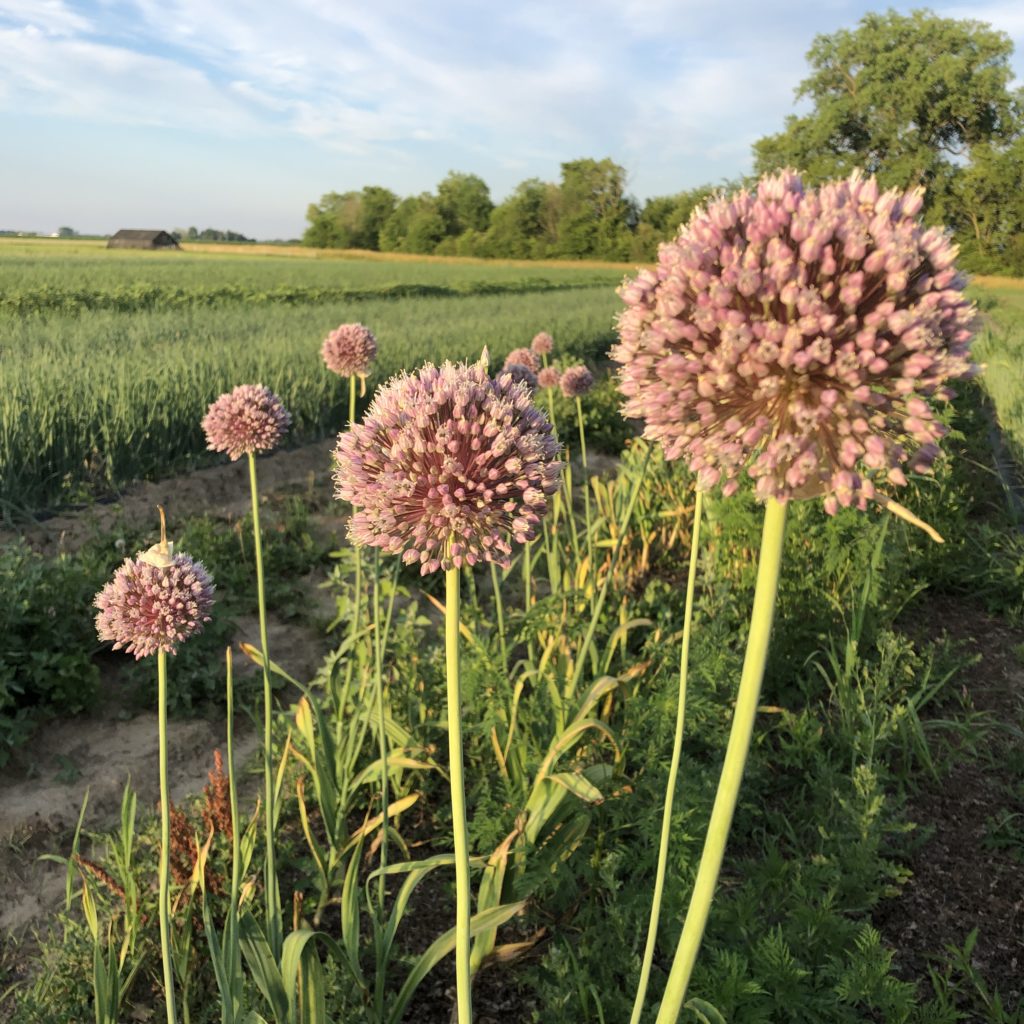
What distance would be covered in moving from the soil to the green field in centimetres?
560

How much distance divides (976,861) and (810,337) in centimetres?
264

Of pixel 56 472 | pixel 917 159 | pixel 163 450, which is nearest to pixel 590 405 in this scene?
pixel 163 450

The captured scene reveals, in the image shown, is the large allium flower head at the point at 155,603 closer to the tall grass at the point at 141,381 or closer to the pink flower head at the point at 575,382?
the pink flower head at the point at 575,382

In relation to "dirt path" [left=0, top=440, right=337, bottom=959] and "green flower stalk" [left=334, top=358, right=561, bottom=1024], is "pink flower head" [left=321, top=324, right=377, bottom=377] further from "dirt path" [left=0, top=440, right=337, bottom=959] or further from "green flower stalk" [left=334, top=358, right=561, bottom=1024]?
"green flower stalk" [left=334, top=358, right=561, bottom=1024]

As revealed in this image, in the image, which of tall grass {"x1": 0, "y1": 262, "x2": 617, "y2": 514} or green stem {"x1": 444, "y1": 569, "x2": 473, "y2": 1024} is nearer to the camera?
green stem {"x1": 444, "y1": 569, "x2": 473, "y2": 1024}

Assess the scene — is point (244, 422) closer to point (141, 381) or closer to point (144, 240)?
point (141, 381)

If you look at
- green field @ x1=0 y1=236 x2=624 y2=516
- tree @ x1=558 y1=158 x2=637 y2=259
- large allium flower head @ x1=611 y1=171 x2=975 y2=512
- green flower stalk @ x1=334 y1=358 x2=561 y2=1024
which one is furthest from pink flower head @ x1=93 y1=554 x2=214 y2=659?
tree @ x1=558 y1=158 x2=637 y2=259

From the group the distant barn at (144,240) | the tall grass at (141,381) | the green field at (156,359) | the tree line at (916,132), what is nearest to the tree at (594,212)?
the tree line at (916,132)

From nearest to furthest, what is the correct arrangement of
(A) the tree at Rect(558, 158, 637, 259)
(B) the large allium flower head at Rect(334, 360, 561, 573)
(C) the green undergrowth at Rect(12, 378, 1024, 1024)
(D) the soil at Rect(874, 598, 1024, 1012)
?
(B) the large allium flower head at Rect(334, 360, 561, 573) → (C) the green undergrowth at Rect(12, 378, 1024, 1024) → (D) the soil at Rect(874, 598, 1024, 1012) → (A) the tree at Rect(558, 158, 637, 259)

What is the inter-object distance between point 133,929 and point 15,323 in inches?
449

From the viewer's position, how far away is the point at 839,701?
3.46m

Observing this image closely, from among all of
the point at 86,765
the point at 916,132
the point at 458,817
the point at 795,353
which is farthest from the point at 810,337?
the point at 916,132

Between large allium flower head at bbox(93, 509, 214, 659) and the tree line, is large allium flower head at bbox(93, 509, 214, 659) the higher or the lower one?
the lower one

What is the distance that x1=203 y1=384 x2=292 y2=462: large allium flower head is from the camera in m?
2.90
